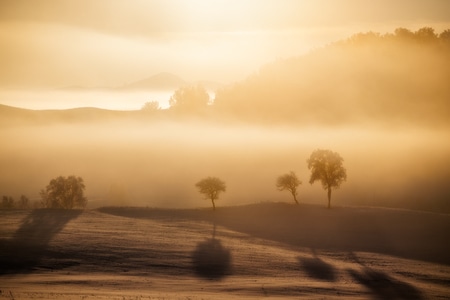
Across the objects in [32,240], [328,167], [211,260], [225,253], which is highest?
[328,167]

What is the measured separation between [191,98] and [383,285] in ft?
454

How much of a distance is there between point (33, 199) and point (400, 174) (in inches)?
2423

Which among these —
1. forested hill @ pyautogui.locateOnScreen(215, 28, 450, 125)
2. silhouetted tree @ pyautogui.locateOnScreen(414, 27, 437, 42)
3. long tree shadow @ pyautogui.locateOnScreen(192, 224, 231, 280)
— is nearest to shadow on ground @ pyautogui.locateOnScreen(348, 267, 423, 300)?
long tree shadow @ pyautogui.locateOnScreen(192, 224, 231, 280)

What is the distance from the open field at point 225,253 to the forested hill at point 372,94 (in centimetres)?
10277

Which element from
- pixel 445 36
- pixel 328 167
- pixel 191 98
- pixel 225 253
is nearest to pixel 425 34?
pixel 445 36

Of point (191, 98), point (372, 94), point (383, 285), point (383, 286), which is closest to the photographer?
point (383, 286)

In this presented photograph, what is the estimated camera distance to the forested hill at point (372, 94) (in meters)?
168

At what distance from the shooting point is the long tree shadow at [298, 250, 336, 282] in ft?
148

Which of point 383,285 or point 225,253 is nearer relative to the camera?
point 383,285

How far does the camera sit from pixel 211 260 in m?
47.9

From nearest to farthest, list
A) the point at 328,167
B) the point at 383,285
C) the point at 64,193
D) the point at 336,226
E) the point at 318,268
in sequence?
the point at 383,285, the point at 318,268, the point at 336,226, the point at 328,167, the point at 64,193

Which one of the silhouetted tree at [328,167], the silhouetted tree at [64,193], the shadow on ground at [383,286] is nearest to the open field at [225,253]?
the shadow on ground at [383,286]

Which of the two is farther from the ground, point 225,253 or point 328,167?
point 328,167

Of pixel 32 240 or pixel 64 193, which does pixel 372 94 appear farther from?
pixel 32 240
